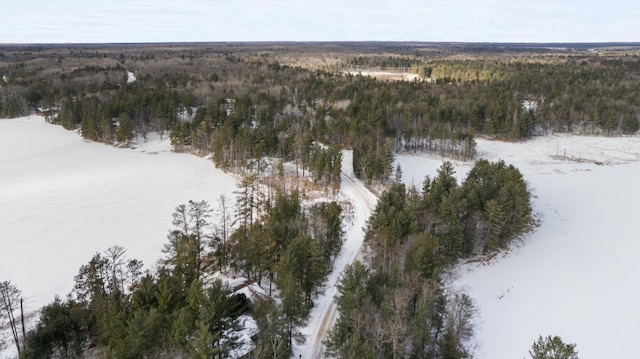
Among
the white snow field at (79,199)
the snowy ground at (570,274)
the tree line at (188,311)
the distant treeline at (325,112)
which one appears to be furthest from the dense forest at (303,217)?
the white snow field at (79,199)

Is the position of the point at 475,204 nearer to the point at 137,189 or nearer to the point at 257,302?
the point at 257,302

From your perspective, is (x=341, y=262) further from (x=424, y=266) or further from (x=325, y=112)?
(x=325, y=112)

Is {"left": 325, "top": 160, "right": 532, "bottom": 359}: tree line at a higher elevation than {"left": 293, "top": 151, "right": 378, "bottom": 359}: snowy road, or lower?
higher

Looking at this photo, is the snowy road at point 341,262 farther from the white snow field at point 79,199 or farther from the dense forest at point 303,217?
the white snow field at point 79,199

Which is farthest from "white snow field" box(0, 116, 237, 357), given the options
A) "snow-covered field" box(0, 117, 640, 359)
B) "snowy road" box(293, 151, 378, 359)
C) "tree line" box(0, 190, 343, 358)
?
"snowy road" box(293, 151, 378, 359)

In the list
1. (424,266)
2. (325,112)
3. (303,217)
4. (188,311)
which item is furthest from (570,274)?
(325,112)

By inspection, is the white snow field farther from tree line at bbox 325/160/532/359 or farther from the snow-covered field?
tree line at bbox 325/160/532/359
